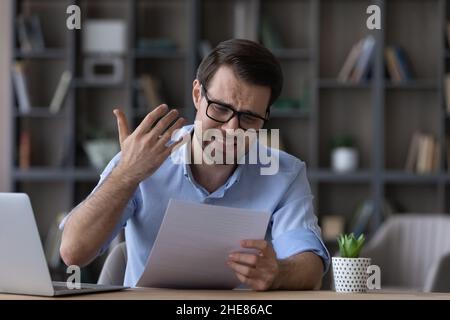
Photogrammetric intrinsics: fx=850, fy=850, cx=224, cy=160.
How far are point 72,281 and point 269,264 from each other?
1.38ft

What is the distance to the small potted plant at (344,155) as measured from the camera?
5.20m

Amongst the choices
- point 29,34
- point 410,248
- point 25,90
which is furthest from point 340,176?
point 29,34

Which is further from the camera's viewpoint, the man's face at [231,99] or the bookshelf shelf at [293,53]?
the bookshelf shelf at [293,53]

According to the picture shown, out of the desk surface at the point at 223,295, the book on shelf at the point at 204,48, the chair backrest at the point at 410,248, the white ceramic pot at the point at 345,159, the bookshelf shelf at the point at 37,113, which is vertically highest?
the book on shelf at the point at 204,48

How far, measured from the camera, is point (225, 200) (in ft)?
6.64

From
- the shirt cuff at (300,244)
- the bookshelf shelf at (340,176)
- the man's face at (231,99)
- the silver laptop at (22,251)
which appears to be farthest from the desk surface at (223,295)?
the bookshelf shelf at (340,176)

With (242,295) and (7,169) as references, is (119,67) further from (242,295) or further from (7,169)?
(242,295)

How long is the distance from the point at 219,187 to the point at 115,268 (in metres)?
0.31

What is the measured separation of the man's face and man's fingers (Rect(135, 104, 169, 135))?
0.25 metres

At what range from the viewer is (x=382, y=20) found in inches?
205

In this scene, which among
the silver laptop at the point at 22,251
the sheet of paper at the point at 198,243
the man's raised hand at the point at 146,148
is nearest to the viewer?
the silver laptop at the point at 22,251

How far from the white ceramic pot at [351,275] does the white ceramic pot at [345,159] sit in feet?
11.4

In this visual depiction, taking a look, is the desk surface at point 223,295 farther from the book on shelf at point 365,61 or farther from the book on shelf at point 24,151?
the book on shelf at point 24,151

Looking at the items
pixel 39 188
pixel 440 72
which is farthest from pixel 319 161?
pixel 39 188
